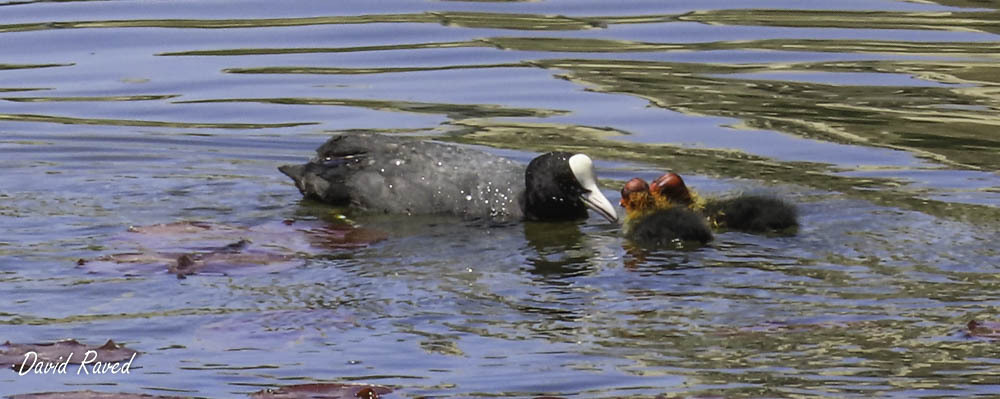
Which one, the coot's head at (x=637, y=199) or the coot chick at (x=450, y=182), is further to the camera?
the coot chick at (x=450, y=182)

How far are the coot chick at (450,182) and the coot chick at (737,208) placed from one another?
33 cm

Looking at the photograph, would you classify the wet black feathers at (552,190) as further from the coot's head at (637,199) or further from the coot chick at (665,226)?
the coot chick at (665,226)

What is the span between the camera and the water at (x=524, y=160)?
7.16 meters

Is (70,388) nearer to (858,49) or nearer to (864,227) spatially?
(864,227)

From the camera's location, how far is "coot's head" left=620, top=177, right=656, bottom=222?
978cm

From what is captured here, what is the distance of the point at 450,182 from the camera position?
33.8 ft

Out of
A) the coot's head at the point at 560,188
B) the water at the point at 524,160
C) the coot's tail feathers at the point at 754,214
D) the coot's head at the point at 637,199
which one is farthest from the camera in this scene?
the coot's head at the point at 560,188

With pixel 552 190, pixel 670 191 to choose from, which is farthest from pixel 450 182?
pixel 670 191

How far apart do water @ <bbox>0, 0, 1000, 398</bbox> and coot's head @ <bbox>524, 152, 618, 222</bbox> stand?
0.53 ft

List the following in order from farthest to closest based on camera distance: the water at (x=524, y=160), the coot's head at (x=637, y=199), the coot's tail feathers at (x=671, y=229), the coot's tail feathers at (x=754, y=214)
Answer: the coot's head at (x=637, y=199) < the coot's tail feathers at (x=754, y=214) < the coot's tail feathers at (x=671, y=229) < the water at (x=524, y=160)

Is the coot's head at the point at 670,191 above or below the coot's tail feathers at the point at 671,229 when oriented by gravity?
above

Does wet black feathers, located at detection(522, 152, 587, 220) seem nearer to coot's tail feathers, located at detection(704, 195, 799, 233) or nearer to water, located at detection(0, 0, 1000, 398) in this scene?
water, located at detection(0, 0, 1000, 398)

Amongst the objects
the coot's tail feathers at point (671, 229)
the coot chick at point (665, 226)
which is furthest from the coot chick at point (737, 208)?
the coot's tail feathers at point (671, 229)

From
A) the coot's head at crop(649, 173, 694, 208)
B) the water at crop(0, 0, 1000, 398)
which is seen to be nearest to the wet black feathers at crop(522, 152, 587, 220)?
the water at crop(0, 0, 1000, 398)
